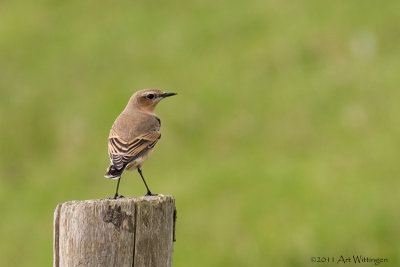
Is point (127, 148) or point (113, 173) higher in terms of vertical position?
point (127, 148)

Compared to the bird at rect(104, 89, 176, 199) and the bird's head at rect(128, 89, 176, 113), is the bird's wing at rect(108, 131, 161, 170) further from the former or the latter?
the bird's head at rect(128, 89, 176, 113)

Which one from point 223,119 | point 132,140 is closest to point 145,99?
Answer: point 132,140

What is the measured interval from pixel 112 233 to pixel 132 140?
3059mm

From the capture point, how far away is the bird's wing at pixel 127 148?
8258mm

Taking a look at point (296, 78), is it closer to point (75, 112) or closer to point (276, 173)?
point (276, 173)

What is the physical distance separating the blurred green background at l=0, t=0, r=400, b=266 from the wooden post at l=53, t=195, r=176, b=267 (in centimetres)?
688

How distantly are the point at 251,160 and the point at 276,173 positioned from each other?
917 millimetres

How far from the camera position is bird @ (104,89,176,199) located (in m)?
8.25

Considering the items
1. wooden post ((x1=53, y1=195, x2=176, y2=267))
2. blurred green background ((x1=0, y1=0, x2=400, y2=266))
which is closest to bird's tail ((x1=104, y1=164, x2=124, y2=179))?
wooden post ((x1=53, y1=195, x2=176, y2=267))

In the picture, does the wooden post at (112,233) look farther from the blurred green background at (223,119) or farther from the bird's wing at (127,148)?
the blurred green background at (223,119)

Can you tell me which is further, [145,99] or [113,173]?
[145,99]

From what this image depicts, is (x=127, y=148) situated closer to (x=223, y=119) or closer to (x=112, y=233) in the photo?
(x=112, y=233)

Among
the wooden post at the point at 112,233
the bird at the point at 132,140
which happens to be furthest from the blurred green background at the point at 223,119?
the wooden post at the point at 112,233

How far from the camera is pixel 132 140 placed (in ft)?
28.3
